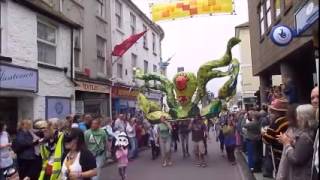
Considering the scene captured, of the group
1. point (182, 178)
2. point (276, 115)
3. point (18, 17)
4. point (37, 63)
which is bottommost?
point (182, 178)

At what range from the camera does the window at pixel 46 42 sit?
1484 centimetres

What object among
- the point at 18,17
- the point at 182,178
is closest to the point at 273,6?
the point at 182,178

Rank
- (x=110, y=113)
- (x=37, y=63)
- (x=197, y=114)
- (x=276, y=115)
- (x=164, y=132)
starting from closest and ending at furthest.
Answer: (x=276, y=115) < (x=37, y=63) < (x=164, y=132) < (x=197, y=114) < (x=110, y=113)

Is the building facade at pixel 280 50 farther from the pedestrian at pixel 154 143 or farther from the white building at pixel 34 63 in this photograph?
the white building at pixel 34 63

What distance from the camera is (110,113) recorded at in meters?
22.2

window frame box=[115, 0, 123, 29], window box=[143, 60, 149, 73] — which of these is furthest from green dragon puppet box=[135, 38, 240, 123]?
window box=[143, 60, 149, 73]

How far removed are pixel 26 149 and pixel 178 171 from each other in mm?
5755

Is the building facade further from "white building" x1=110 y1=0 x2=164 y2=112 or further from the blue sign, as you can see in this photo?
"white building" x1=110 y1=0 x2=164 y2=112

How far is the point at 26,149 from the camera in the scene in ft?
30.7

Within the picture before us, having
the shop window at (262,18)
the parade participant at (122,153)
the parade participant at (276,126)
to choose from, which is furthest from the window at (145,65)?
the parade participant at (276,126)

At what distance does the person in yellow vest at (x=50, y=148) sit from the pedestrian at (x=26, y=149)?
377mm

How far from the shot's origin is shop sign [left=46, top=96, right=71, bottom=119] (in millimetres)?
14914

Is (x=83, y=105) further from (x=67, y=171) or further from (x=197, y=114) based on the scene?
(x=67, y=171)

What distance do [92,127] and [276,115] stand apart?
4.69 metres
